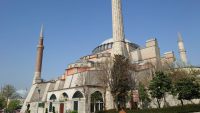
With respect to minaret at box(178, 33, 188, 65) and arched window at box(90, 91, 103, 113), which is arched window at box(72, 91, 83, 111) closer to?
arched window at box(90, 91, 103, 113)

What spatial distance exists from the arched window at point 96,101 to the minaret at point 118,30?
6510 mm

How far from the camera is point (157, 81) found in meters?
23.2

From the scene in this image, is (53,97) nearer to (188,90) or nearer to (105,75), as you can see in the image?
(105,75)

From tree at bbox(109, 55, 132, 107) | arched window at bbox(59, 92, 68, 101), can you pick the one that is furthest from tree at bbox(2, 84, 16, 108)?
tree at bbox(109, 55, 132, 107)

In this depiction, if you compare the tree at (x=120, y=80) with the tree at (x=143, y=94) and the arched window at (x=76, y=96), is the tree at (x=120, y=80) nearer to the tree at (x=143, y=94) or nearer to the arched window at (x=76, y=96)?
the tree at (x=143, y=94)

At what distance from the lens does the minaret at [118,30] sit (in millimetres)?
32134

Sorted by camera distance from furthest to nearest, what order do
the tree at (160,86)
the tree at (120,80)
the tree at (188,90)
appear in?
the tree at (120,80), the tree at (160,86), the tree at (188,90)

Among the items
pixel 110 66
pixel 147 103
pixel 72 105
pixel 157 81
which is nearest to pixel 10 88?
pixel 72 105

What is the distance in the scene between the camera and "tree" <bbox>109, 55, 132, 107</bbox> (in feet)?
86.8

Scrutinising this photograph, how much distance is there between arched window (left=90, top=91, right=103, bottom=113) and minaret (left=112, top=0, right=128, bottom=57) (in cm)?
651

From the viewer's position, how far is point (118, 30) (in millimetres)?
33188

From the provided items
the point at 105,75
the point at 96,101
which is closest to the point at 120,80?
the point at 105,75

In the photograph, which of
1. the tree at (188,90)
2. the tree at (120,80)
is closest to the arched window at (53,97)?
the tree at (120,80)

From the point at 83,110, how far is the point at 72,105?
279 cm
